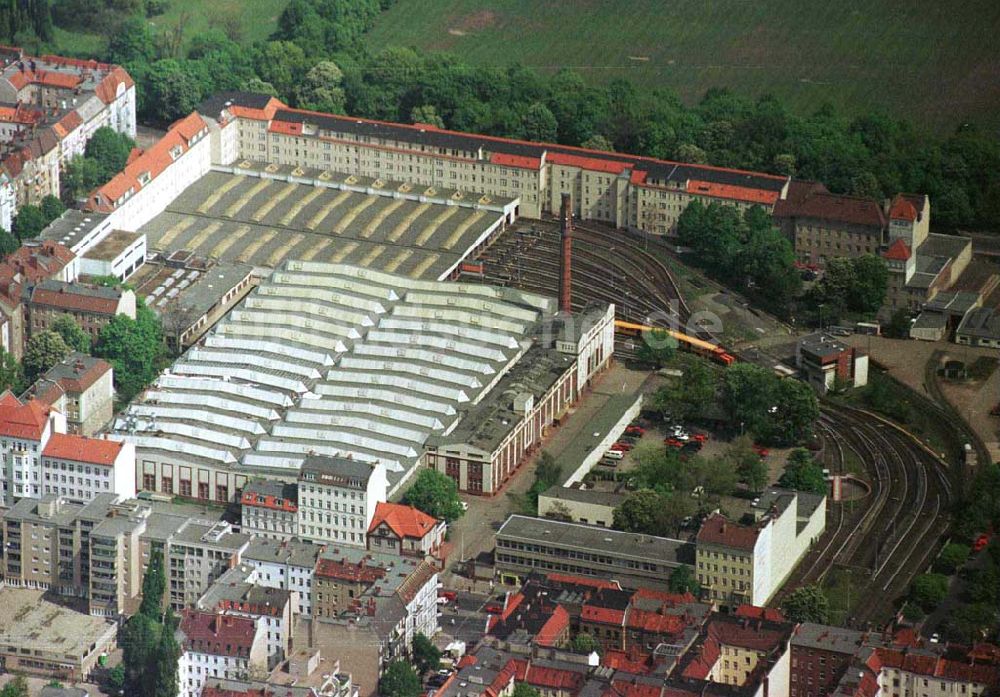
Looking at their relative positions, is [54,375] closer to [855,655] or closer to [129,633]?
[129,633]

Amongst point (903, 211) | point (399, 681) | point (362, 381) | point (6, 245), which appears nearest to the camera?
point (399, 681)

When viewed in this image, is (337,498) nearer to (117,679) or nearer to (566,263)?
(117,679)

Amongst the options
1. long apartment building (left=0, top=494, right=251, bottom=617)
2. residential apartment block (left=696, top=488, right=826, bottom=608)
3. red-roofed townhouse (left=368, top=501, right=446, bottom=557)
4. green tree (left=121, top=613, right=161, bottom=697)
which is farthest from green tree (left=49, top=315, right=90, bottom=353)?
residential apartment block (left=696, top=488, right=826, bottom=608)

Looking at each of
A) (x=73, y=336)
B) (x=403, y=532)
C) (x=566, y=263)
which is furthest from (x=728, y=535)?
(x=73, y=336)

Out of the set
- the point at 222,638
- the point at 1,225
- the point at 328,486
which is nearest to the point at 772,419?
the point at 328,486

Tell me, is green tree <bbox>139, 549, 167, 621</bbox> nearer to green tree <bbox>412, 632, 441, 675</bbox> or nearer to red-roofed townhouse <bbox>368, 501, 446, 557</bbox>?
red-roofed townhouse <bbox>368, 501, 446, 557</bbox>

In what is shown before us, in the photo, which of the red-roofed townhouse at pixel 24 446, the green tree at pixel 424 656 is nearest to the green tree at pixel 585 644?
the green tree at pixel 424 656
